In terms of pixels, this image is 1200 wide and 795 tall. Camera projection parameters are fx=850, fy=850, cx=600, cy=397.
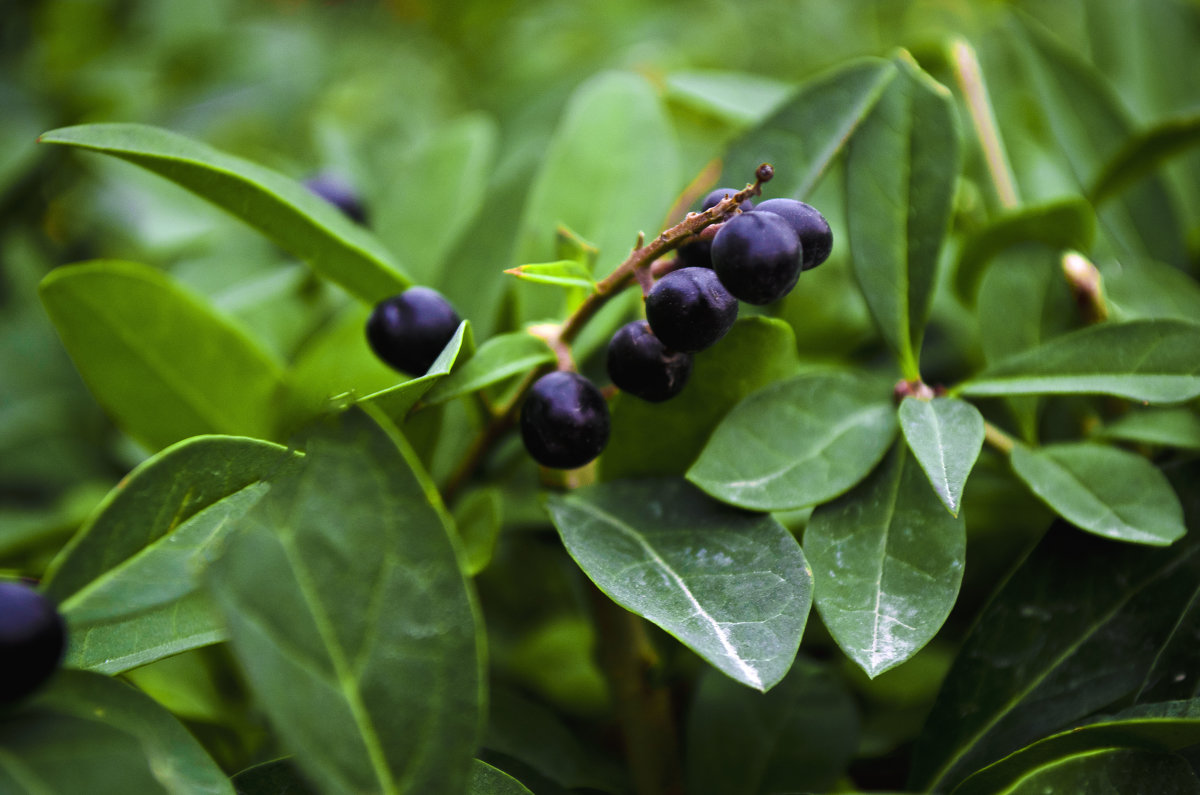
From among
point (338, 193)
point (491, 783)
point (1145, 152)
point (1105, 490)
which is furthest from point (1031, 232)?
point (338, 193)

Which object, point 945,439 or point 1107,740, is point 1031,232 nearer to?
point 945,439

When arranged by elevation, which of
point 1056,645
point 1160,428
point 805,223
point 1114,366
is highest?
Result: point 805,223

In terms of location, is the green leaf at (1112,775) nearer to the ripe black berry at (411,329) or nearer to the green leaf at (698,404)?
the green leaf at (698,404)

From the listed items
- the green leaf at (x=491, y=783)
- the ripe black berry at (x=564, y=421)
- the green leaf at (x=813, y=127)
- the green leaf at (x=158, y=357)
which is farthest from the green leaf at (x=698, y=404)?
the green leaf at (x=158, y=357)

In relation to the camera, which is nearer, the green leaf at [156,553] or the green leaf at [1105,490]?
the green leaf at [156,553]

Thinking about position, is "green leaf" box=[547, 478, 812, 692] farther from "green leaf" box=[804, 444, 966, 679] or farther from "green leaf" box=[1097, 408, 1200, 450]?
"green leaf" box=[1097, 408, 1200, 450]

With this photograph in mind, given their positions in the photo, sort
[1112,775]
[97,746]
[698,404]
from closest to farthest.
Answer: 1. [97,746]
2. [1112,775]
3. [698,404]

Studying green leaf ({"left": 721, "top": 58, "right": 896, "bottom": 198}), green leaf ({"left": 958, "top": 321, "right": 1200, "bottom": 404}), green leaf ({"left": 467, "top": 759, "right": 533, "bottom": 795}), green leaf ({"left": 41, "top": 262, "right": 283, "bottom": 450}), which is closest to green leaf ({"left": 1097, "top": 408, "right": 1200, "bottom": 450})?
green leaf ({"left": 958, "top": 321, "right": 1200, "bottom": 404})
